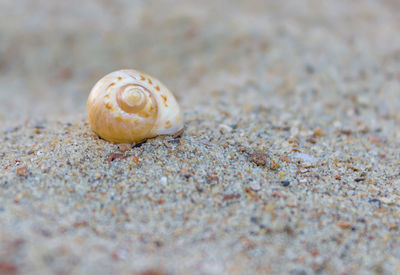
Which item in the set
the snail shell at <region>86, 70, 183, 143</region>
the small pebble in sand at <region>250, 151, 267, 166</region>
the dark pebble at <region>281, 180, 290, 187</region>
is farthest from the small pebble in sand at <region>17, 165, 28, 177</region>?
the dark pebble at <region>281, 180, 290, 187</region>

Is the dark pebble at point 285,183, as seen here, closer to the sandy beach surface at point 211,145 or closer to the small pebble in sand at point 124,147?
the sandy beach surface at point 211,145

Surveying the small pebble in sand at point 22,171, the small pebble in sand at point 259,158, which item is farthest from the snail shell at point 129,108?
the small pebble in sand at point 259,158

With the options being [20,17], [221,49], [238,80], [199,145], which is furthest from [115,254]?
[20,17]

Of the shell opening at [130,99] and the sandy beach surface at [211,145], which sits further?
the shell opening at [130,99]

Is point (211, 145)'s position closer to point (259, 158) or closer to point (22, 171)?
point (259, 158)

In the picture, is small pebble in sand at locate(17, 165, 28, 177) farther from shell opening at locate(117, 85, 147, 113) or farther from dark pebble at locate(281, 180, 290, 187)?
dark pebble at locate(281, 180, 290, 187)

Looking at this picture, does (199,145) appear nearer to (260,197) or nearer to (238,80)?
(260,197)
